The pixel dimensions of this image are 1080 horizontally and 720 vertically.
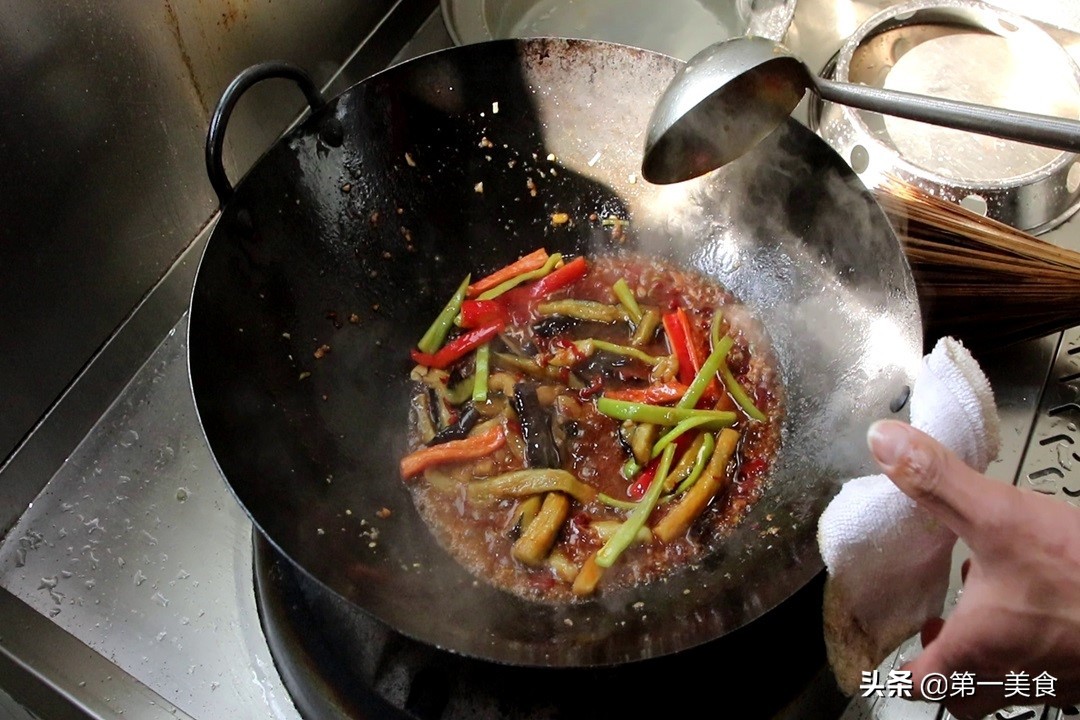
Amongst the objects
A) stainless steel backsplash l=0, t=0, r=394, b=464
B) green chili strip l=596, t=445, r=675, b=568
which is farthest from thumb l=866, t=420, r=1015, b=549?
stainless steel backsplash l=0, t=0, r=394, b=464

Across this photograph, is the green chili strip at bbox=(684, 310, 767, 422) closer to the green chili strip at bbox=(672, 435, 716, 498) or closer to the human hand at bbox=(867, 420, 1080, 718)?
the green chili strip at bbox=(672, 435, 716, 498)

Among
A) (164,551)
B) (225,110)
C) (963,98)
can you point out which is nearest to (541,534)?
(164,551)

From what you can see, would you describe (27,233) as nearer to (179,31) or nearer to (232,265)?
(232,265)

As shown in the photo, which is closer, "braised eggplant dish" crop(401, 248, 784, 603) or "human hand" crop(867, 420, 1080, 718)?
"human hand" crop(867, 420, 1080, 718)

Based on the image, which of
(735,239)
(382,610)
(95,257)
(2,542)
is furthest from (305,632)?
(735,239)

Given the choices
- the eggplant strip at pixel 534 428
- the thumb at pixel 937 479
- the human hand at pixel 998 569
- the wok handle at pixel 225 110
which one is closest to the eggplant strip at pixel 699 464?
the eggplant strip at pixel 534 428

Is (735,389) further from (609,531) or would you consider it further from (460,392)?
(460,392)
